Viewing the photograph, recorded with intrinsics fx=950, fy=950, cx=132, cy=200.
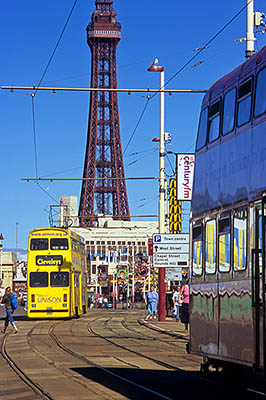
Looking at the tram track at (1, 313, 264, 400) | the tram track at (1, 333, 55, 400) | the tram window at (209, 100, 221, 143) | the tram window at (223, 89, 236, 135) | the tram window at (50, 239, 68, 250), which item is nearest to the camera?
the tram window at (223, 89, 236, 135)

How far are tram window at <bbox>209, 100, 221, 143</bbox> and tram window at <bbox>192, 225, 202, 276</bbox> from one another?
4.42 ft

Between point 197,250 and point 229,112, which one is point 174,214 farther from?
point 229,112

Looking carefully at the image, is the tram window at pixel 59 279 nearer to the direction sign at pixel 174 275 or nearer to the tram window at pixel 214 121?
the direction sign at pixel 174 275

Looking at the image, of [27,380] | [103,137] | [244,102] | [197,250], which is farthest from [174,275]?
[103,137]

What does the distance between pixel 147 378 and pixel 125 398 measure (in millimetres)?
2892

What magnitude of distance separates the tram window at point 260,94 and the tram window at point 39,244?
2945 cm

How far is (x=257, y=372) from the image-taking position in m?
10.7

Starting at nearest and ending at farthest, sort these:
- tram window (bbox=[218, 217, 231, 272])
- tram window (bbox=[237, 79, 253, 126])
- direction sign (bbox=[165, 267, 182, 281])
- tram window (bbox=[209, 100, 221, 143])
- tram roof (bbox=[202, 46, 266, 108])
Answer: tram roof (bbox=[202, 46, 266, 108]) < tram window (bbox=[237, 79, 253, 126]) < tram window (bbox=[218, 217, 231, 272]) < tram window (bbox=[209, 100, 221, 143]) < direction sign (bbox=[165, 267, 182, 281])

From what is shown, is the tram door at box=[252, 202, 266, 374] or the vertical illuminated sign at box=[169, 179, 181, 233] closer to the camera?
the tram door at box=[252, 202, 266, 374]

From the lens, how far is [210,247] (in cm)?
1312

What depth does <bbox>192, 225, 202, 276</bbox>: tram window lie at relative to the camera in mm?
13793

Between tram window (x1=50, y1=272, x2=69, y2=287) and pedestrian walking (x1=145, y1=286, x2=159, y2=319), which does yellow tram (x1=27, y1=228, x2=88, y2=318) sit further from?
pedestrian walking (x1=145, y1=286, x2=159, y2=319)

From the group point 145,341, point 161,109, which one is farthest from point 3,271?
point 145,341

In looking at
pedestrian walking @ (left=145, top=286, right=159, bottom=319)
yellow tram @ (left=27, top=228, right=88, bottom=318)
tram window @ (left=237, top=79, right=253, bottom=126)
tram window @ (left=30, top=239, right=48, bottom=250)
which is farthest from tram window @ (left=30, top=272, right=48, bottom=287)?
tram window @ (left=237, top=79, right=253, bottom=126)
